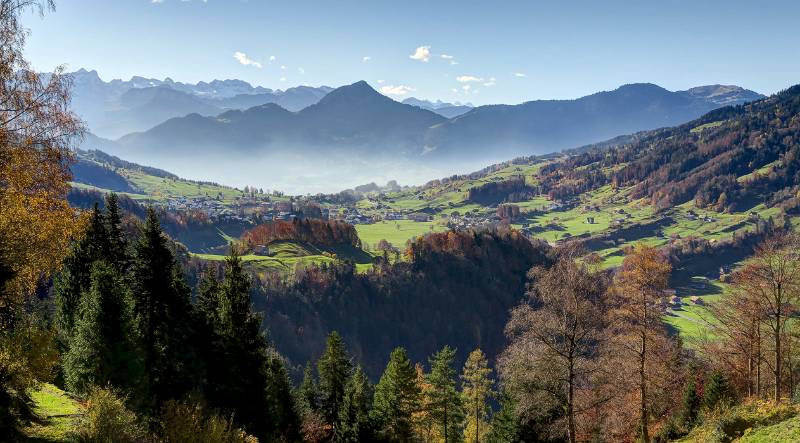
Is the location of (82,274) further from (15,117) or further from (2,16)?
(2,16)

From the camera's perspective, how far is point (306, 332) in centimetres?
18200

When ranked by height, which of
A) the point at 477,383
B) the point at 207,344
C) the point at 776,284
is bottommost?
the point at 477,383

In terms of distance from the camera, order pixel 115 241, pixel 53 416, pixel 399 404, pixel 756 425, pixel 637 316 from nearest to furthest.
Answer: pixel 53 416 → pixel 756 425 → pixel 637 316 → pixel 115 241 → pixel 399 404

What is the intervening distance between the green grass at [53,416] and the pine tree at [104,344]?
1.02 m

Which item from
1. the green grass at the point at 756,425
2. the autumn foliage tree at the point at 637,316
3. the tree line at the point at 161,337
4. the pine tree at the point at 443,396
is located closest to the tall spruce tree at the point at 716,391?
the green grass at the point at 756,425

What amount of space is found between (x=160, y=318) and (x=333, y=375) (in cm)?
2048

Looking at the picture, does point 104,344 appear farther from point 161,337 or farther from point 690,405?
point 690,405

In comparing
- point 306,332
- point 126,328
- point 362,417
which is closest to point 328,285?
point 306,332

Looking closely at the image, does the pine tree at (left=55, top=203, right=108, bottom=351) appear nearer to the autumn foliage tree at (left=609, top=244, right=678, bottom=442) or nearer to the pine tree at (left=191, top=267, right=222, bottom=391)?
the pine tree at (left=191, top=267, right=222, bottom=391)

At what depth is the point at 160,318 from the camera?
105 feet

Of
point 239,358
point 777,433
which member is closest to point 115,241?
point 239,358

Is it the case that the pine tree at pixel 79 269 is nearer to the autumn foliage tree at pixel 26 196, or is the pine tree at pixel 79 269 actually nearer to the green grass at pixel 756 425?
the autumn foliage tree at pixel 26 196

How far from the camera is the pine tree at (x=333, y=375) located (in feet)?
155

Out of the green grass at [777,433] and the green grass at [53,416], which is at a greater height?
the green grass at [53,416]
